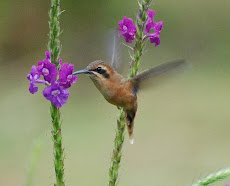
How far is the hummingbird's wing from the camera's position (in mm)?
1865

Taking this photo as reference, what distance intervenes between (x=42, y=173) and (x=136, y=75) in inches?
213

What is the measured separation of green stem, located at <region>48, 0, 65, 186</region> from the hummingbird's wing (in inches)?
15.9

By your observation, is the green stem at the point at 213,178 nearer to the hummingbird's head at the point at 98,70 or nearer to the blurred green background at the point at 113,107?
the hummingbird's head at the point at 98,70

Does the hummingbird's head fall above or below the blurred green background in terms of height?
below

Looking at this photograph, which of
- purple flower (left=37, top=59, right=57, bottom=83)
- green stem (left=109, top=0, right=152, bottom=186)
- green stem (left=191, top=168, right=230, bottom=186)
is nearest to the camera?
purple flower (left=37, top=59, right=57, bottom=83)

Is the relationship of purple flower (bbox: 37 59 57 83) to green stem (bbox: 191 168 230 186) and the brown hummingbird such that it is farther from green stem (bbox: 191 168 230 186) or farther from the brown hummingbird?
green stem (bbox: 191 168 230 186)

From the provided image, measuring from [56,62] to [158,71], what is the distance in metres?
0.43

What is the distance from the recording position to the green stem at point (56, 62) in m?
1.73

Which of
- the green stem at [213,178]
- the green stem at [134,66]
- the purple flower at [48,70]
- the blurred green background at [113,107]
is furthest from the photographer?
the blurred green background at [113,107]

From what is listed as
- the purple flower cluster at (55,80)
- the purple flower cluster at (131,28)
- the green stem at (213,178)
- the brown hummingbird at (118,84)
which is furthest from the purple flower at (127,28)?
the green stem at (213,178)

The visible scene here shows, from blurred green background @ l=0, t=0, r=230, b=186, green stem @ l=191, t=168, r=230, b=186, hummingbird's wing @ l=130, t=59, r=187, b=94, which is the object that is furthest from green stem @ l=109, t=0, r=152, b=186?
blurred green background @ l=0, t=0, r=230, b=186

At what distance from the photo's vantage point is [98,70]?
2061mm

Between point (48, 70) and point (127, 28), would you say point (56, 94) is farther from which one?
point (127, 28)

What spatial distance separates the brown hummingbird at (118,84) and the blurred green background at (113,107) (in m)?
4.85
